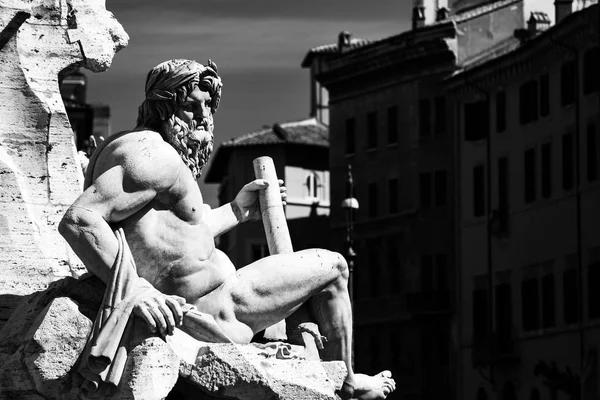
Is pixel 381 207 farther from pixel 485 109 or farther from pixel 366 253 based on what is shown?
pixel 485 109

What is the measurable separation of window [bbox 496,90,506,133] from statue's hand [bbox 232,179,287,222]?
163ft

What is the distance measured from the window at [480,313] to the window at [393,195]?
620 cm

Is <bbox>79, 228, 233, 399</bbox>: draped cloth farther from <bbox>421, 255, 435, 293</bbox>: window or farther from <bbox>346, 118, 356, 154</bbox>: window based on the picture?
<bbox>346, 118, 356, 154</bbox>: window

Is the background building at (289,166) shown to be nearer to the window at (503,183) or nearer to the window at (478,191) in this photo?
the window at (478,191)

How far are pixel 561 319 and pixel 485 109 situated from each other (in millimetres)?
9057

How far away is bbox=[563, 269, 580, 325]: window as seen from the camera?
55375mm

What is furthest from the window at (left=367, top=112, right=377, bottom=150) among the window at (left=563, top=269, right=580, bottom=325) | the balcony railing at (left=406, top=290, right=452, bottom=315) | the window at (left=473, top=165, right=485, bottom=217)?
the window at (left=563, top=269, right=580, bottom=325)

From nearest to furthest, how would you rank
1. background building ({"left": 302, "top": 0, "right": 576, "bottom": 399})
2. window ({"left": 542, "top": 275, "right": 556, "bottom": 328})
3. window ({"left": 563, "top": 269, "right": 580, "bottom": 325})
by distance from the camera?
window ({"left": 563, "top": 269, "right": 580, "bottom": 325})
window ({"left": 542, "top": 275, "right": 556, "bottom": 328})
background building ({"left": 302, "top": 0, "right": 576, "bottom": 399})

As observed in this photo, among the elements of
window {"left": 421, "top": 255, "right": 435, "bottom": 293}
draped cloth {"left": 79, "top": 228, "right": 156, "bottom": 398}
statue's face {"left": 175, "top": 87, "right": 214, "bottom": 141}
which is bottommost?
draped cloth {"left": 79, "top": 228, "right": 156, "bottom": 398}

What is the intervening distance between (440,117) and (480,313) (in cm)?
669

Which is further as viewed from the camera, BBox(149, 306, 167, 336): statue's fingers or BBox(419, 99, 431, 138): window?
BBox(419, 99, 431, 138): window

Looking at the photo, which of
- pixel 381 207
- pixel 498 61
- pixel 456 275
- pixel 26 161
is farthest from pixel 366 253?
pixel 26 161

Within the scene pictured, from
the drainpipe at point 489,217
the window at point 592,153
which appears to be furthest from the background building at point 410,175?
the window at point 592,153

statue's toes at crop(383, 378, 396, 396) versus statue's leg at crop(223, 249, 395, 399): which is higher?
statue's leg at crop(223, 249, 395, 399)
